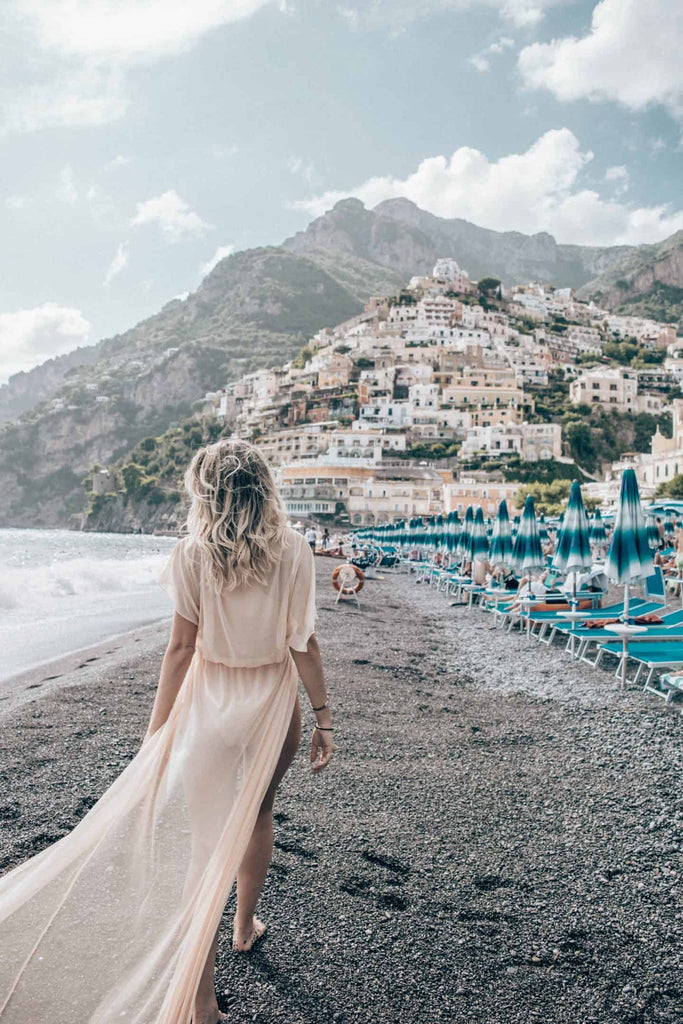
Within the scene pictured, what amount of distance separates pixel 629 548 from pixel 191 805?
6.04 meters

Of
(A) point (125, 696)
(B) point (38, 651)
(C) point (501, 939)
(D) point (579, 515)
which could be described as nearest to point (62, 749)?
(A) point (125, 696)

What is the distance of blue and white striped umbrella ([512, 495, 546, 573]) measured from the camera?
11867 millimetres

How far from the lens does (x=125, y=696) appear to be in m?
5.88

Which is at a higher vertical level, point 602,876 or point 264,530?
point 264,530

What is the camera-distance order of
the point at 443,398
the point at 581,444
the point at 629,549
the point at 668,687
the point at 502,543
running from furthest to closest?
the point at 443,398 < the point at 581,444 < the point at 502,543 < the point at 629,549 < the point at 668,687

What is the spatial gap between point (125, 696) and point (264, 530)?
4.46 meters

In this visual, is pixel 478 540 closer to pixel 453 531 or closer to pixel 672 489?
pixel 453 531

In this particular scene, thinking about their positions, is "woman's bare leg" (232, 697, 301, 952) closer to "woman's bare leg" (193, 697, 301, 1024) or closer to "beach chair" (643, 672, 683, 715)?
"woman's bare leg" (193, 697, 301, 1024)

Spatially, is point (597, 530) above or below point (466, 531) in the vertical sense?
below

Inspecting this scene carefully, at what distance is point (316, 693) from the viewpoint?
2.10 metres

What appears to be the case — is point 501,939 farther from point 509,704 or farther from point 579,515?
point 579,515

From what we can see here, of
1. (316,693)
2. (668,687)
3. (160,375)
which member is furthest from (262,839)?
(160,375)

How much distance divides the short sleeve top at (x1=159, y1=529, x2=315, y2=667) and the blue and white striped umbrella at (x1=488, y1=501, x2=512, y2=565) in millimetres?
11281

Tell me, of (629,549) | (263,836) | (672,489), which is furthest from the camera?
(672,489)
